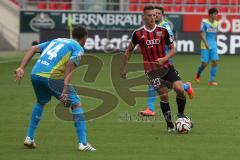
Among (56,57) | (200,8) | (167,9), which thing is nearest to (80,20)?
(167,9)

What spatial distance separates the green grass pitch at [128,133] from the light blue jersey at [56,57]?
3.47ft

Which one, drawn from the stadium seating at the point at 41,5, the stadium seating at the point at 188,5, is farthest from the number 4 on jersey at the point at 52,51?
the stadium seating at the point at 41,5

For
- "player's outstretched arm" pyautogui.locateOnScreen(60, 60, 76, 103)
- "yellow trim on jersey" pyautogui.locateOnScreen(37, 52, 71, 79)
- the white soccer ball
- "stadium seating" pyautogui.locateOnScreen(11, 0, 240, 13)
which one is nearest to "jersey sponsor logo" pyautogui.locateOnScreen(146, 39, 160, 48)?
the white soccer ball

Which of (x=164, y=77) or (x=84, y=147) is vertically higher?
(x=164, y=77)

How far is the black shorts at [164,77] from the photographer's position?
41.0 feet

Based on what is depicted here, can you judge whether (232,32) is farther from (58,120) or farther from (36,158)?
(36,158)

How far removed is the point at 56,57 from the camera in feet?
33.9

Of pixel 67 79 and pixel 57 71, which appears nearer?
pixel 67 79

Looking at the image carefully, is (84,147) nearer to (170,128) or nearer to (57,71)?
(57,71)

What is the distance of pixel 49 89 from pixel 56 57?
0.48m

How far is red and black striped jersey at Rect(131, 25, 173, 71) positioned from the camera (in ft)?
40.6

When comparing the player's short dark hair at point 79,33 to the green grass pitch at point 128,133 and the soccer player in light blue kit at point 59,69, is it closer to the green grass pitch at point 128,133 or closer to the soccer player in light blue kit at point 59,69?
the soccer player in light blue kit at point 59,69

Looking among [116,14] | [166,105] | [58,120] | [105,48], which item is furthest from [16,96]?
[116,14]

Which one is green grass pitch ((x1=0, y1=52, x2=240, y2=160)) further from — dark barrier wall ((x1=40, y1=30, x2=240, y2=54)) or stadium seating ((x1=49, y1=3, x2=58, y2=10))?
stadium seating ((x1=49, y1=3, x2=58, y2=10))
